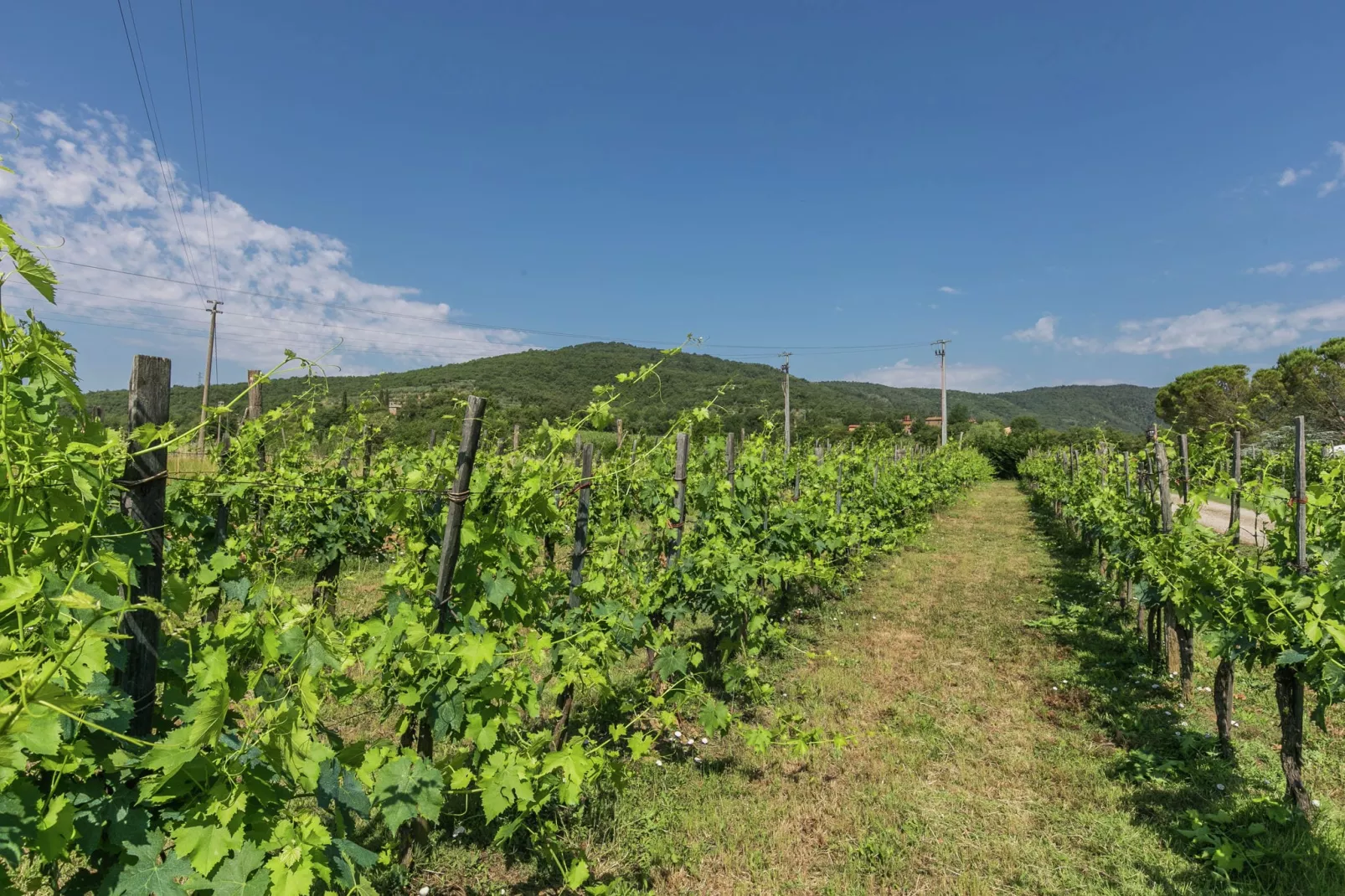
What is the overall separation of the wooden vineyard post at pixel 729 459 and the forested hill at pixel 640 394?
1.32 metres

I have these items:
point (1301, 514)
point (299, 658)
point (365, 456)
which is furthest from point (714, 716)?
point (365, 456)

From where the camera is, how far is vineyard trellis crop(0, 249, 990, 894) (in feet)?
4.22

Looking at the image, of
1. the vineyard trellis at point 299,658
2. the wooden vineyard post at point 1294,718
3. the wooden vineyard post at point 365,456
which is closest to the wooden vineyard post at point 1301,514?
the wooden vineyard post at point 1294,718

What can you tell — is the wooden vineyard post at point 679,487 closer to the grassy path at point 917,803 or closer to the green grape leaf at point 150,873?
the grassy path at point 917,803

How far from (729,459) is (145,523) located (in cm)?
485

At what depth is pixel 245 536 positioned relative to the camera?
4688mm

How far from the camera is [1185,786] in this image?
3588 mm

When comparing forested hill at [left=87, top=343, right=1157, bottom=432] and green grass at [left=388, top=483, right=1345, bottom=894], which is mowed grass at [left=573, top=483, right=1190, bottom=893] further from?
forested hill at [left=87, top=343, right=1157, bottom=432]

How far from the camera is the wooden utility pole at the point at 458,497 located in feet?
7.65

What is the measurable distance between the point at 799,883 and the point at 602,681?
1.29 metres

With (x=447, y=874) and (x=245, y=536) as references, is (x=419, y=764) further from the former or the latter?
(x=245, y=536)

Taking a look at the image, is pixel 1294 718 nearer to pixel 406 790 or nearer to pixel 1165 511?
pixel 1165 511

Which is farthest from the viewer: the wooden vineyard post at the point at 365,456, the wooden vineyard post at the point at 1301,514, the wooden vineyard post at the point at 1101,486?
the wooden vineyard post at the point at 1101,486

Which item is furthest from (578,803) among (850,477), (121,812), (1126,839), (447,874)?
(850,477)
